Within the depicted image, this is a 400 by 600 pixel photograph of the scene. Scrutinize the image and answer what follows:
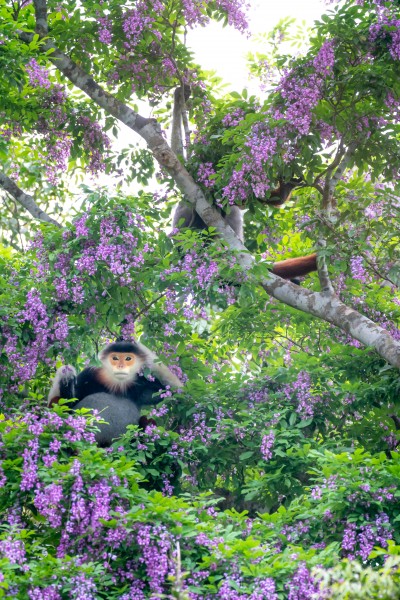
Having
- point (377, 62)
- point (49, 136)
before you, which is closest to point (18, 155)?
point (49, 136)

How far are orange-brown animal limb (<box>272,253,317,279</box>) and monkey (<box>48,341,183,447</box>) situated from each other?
4.64 ft

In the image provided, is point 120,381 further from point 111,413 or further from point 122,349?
point 111,413

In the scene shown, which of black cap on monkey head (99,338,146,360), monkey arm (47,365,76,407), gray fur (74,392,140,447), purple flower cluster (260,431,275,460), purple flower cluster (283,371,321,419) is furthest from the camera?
black cap on monkey head (99,338,146,360)

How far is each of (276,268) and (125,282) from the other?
5.40ft

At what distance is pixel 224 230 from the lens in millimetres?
9305

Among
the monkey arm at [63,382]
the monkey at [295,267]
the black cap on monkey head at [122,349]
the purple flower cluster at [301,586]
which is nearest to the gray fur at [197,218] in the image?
the monkey at [295,267]

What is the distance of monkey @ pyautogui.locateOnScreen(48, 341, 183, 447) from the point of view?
8008mm

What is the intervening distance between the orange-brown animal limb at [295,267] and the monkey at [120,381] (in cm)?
141

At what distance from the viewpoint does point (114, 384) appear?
8305 mm

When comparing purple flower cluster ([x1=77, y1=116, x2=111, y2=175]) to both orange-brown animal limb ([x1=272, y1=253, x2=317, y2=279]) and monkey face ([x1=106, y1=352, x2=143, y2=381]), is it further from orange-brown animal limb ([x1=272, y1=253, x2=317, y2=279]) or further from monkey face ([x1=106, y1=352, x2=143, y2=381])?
monkey face ([x1=106, y1=352, x2=143, y2=381])

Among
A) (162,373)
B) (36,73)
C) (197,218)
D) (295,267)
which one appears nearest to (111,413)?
(162,373)

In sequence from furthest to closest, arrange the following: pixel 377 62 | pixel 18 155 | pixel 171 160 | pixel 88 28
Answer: pixel 18 155, pixel 88 28, pixel 171 160, pixel 377 62

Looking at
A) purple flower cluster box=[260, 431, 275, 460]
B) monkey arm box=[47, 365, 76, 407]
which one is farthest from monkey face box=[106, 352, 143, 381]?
purple flower cluster box=[260, 431, 275, 460]

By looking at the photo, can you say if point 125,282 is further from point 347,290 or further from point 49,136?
point 49,136
